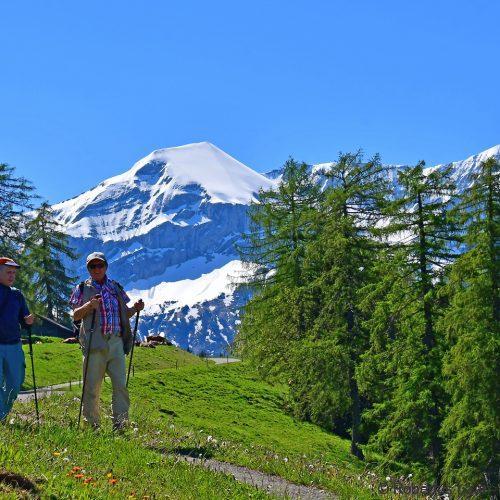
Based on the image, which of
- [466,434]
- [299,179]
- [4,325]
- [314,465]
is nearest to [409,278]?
[466,434]

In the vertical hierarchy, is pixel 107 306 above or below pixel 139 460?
above

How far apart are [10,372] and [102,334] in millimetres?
1569

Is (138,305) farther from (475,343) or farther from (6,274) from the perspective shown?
(475,343)

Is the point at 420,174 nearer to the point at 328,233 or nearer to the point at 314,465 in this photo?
the point at 328,233

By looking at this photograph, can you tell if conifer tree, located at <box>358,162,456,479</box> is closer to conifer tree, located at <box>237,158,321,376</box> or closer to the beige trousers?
conifer tree, located at <box>237,158,321,376</box>

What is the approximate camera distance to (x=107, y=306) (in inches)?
430

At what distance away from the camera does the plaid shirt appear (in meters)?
10.9

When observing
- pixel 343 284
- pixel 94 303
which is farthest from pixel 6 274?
pixel 343 284

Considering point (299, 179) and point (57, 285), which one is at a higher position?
point (299, 179)

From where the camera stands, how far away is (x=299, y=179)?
117ft

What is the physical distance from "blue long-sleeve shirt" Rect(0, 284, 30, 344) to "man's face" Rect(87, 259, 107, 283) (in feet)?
3.96

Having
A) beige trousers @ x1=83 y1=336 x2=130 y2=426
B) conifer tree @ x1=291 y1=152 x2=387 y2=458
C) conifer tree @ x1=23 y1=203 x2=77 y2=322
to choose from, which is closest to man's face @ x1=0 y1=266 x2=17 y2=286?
beige trousers @ x1=83 y1=336 x2=130 y2=426

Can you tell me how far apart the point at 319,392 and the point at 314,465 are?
17.4 m

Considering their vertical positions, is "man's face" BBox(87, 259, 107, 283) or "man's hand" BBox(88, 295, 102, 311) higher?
"man's face" BBox(87, 259, 107, 283)
